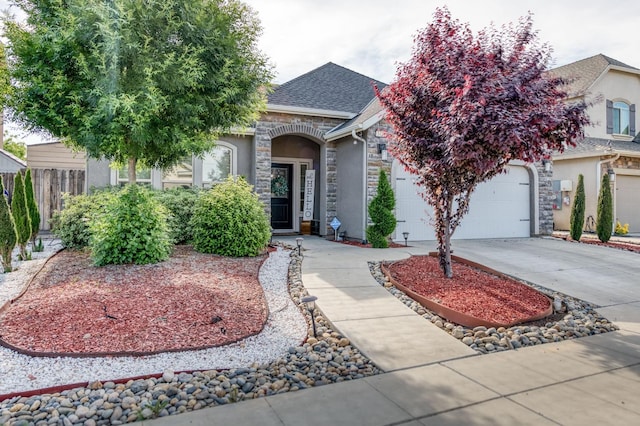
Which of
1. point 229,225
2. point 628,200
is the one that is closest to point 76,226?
point 229,225

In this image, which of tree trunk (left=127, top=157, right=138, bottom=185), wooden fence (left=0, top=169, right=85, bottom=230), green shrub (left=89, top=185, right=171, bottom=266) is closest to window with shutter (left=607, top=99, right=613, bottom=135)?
green shrub (left=89, top=185, right=171, bottom=266)

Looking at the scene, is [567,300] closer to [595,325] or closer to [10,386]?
[595,325]

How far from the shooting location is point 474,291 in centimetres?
535

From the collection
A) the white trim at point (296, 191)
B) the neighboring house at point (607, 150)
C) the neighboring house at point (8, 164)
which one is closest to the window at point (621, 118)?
the neighboring house at point (607, 150)

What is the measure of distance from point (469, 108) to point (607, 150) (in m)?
11.6

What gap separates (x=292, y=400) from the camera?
2736mm

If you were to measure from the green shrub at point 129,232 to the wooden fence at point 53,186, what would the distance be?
491 centimetres

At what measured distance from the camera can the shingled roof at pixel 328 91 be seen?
36.0 ft

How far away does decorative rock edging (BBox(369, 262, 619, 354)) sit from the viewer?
12.9ft

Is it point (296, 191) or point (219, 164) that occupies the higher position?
point (219, 164)

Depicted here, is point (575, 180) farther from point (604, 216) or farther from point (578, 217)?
point (578, 217)

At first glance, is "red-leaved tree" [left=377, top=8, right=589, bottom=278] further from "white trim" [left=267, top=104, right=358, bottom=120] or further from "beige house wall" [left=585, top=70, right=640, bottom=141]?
"beige house wall" [left=585, top=70, right=640, bottom=141]

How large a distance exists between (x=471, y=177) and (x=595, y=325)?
7.66 feet

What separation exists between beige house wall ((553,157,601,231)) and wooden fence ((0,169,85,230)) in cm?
1548
